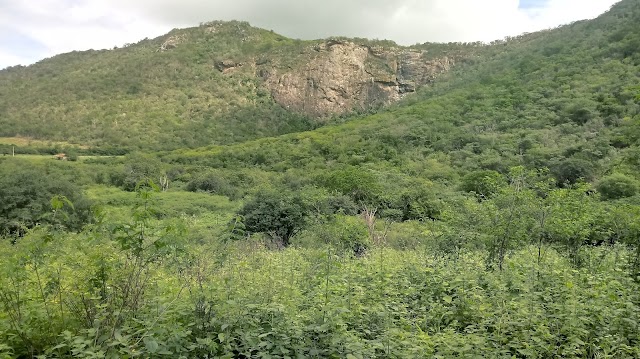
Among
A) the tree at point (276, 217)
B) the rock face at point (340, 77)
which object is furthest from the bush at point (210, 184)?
the rock face at point (340, 77)

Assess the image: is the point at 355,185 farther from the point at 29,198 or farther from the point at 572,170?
the point at 29,198

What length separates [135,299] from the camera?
400 centimetres

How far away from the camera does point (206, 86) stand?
79.4 m

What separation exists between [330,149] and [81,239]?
47203 millimetres

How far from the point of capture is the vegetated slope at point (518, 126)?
3306 cm

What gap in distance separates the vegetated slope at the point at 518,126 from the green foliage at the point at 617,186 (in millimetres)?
1586

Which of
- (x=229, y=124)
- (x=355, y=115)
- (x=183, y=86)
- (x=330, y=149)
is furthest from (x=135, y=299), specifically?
(x=355, y=115)

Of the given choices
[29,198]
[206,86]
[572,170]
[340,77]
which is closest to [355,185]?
[572,170]

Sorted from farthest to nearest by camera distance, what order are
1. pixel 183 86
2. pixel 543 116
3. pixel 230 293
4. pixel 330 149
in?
pixel 183 86, pixel 330 149, pixel 543 116, pixel 230 293

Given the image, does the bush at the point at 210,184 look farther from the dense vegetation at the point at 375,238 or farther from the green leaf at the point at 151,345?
the green leaf at the point at 151,345

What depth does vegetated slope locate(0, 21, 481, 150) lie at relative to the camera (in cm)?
6200

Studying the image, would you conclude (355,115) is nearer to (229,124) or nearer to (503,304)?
(229,124)

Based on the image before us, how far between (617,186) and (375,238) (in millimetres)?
13922

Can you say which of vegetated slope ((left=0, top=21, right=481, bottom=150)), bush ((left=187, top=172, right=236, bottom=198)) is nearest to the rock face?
vegetated slope ((left=0, top=21, right=481, bottom=150))
